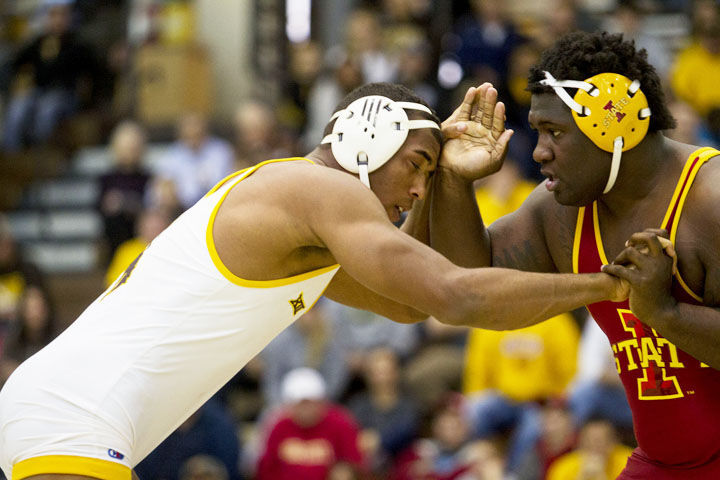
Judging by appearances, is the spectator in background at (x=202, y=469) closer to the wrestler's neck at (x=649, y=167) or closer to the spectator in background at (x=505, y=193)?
the spectator in background at (x=505, y=193)

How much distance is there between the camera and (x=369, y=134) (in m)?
4.25

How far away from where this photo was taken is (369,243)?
3.83m

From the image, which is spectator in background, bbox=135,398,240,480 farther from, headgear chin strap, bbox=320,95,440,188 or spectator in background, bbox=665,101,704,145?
headgear chin strap, bbox=320,95,440,188

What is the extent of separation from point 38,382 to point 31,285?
7.47m

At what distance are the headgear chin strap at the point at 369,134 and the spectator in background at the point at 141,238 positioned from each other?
6041 mm

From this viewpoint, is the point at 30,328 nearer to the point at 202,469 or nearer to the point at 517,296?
the point at 202,469

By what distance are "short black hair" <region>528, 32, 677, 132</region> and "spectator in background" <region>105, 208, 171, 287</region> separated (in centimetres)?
628

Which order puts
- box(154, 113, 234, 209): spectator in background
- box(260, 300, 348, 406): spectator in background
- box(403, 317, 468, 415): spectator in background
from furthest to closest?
box(154, 113, 234, 209): spectator in background, box(260, 300, 348, 406): spectator in background, box(403, 317, 468, 415): spectator in background

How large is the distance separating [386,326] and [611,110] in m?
6.04

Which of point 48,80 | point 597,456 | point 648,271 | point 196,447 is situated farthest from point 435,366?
point 48,80

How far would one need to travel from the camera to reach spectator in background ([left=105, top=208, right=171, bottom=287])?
10.4 meters

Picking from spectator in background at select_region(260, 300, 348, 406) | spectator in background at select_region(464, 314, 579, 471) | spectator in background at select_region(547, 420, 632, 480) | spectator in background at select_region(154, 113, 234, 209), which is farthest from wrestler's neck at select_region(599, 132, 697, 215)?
spectator in background at select_region(154, 113, 234, 209)

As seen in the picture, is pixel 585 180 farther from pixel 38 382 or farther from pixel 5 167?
pixel 5 167

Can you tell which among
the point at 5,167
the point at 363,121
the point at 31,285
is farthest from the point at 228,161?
the point at 363,121
